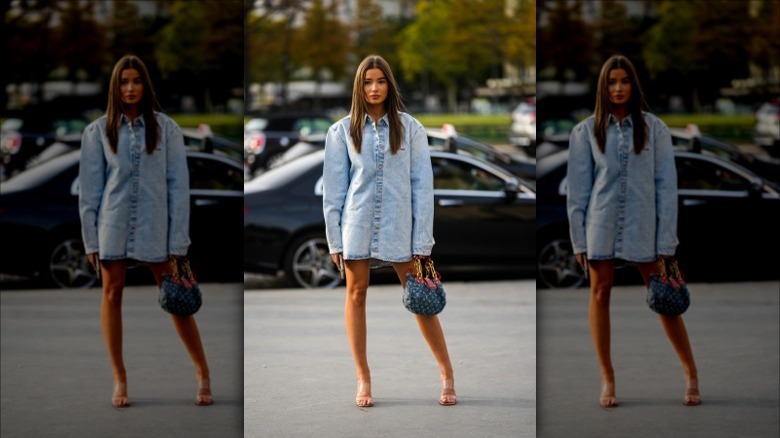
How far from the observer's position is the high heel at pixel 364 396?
5840 millimetres

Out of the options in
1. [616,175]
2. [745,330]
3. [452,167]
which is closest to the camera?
[616,175]

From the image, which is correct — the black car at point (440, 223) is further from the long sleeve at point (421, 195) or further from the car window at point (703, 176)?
the long sleeve at point (421, 195)

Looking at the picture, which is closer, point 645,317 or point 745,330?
point 645,317

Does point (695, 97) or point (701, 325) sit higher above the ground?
point (695, 97)

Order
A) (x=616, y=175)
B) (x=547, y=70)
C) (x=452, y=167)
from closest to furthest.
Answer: (x=616, y=175)
(x=547, y=70)
(x=452, y=167)

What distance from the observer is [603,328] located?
5355 mm

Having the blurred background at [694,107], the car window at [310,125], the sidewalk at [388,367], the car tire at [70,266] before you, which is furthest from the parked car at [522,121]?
the car tire at [70,266]

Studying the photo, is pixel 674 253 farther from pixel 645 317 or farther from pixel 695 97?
pixel 695 97

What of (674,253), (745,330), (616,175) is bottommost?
(745,330)

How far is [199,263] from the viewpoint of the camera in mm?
5277

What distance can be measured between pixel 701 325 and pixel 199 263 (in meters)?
2.28

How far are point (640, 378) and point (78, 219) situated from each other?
8.53 feet

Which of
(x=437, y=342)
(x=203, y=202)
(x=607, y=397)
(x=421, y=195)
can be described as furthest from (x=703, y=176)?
(x=203, y=202)

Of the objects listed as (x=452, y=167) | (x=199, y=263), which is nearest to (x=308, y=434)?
(x=199, y=263)
